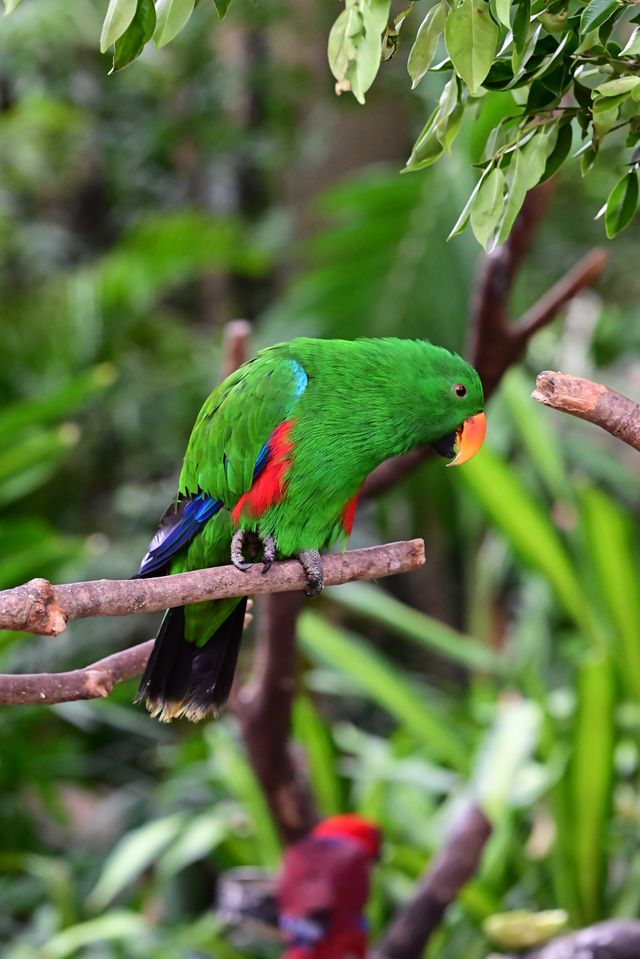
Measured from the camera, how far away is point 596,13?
66 cm

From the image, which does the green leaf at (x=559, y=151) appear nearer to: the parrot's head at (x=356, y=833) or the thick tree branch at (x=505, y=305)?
the thick tree branch at (x=505, y=305)

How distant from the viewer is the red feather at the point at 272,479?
934mm

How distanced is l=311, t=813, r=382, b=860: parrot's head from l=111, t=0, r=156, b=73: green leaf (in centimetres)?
124

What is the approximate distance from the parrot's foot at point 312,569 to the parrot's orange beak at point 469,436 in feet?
0.49

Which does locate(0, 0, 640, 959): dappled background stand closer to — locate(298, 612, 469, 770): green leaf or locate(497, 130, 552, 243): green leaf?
locate(298, 612, 469, 770): green leaf

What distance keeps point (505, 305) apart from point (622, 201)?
2.11 feet

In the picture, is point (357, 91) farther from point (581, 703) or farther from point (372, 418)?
point (581, 703)

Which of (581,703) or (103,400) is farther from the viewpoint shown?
(103,400)

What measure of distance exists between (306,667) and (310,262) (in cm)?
149

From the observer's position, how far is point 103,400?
10.9 feet

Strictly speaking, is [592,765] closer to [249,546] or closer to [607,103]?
[249,546]

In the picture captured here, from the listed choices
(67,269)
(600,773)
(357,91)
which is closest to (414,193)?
(600,773)

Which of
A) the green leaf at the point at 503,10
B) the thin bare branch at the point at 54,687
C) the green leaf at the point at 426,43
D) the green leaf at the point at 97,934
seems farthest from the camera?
the green leaf at the point at 97,934

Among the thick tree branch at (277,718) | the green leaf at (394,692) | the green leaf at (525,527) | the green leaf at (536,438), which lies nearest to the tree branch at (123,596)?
the thick tree branch at (277,718)
